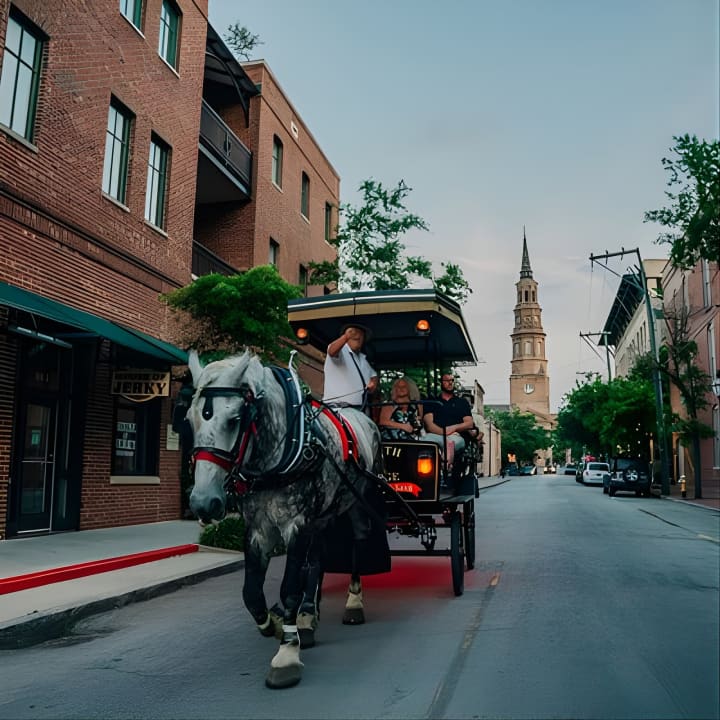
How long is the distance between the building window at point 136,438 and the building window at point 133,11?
7956mm

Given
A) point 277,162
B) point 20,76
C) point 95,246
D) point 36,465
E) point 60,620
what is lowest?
point 60,620

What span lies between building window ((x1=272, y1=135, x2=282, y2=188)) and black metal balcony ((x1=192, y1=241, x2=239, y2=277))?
5324mm

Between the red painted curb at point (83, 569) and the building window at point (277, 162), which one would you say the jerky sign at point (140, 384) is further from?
the building window at point (277, 162)

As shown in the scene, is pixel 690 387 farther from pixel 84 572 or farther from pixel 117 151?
pixel 84 572

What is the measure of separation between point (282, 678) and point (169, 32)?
1697cm

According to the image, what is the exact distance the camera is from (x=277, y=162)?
25.0 metres

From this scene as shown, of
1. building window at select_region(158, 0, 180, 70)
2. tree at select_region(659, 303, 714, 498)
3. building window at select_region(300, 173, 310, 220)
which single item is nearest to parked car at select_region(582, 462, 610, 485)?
tree at select_region(659, 303, 714, 498)

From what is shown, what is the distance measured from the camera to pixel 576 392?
56.2 m

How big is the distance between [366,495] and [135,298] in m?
10.2

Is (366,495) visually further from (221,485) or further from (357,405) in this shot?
(221,485)

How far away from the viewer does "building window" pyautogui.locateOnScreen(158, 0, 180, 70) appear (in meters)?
17.5

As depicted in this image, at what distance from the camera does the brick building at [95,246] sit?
11.9 m

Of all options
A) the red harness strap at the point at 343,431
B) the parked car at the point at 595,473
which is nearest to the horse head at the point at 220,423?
the red harness strap at the point at 343,431

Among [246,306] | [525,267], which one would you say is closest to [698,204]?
[246,306]
